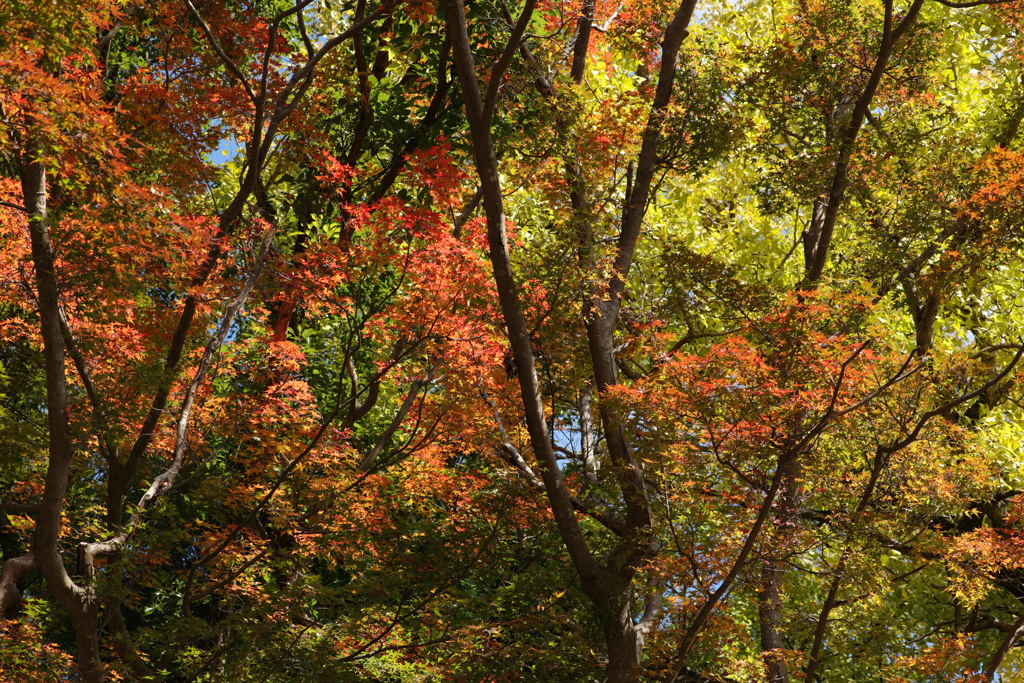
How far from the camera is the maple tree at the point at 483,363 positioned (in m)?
6.11

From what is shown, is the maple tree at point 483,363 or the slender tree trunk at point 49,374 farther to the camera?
the maple tree at point 483,363

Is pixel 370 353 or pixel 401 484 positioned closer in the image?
pixel 401 484

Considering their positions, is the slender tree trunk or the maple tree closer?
the slender tree trunk

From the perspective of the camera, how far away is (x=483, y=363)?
300 inches

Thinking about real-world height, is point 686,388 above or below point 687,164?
below

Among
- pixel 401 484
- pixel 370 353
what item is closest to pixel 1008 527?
pixel 401 484

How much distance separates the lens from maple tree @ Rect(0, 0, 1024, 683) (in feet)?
20.0

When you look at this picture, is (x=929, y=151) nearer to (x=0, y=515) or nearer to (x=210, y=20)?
(x=210, y=20)

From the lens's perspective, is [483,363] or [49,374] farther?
[483,363]

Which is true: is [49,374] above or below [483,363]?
below

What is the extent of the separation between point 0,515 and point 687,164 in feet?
27.1

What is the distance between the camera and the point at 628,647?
6906 mm

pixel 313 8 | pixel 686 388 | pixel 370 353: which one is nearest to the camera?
pixel 686 388

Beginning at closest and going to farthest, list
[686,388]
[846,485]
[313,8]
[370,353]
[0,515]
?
1. [686,388]
2. [846,485]
3. [0,515]
4. [370,353]
5. [313,8]
